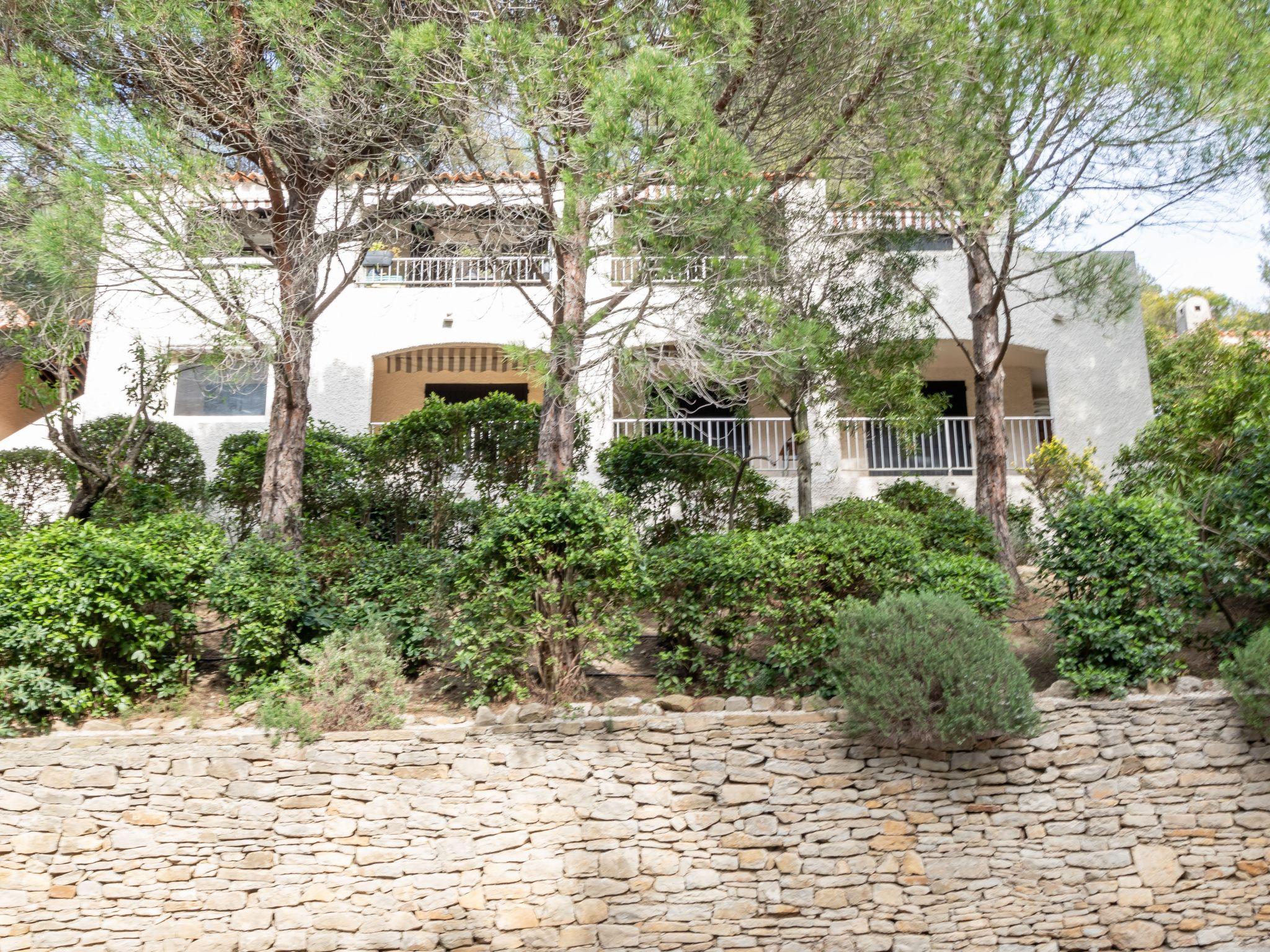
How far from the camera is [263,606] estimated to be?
901 centimetres

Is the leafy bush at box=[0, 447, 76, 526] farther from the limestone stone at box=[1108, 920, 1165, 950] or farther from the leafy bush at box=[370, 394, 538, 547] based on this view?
the limestone stone at box=[1108, 920, 1165, 950]

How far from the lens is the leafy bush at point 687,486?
12.7m

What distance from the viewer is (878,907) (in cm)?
809

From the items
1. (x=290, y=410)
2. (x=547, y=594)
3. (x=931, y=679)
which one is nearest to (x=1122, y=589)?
(x=931, y=679)

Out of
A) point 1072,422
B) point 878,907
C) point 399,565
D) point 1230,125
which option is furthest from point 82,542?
point 1072,422

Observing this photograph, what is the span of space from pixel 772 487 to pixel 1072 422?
19.0 feet

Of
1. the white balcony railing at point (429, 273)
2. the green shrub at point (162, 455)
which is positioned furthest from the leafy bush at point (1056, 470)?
the green shrub at point (162, 455)

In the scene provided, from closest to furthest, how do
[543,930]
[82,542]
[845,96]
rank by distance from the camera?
[543,930], [82,542], [845,96]

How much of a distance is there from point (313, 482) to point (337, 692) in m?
3.91

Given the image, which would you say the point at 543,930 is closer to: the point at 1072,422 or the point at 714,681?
the point at 714,681

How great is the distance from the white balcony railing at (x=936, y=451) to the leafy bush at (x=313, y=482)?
25.7 ft

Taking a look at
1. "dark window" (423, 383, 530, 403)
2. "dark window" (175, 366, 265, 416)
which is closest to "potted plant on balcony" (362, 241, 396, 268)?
"dark window" (175, 366, 265, 416)

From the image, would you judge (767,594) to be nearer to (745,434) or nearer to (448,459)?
(448,459)

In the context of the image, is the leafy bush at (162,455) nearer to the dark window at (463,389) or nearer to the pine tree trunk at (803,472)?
the dark window at (463,389)
